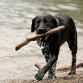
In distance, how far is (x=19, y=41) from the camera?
13312mm

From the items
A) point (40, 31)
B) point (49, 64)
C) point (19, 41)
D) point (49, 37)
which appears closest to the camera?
point (40, 31)

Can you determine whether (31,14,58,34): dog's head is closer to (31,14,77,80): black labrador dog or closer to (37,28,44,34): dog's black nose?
(31,14,77,80): black labrador dog

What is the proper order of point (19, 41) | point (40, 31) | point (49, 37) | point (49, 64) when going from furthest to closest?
point (19, 41) → point (49, 37) → point (49, 64) → point (40, 31)

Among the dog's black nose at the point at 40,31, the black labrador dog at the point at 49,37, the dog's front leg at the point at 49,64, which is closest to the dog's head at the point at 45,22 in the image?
the black labrador dog at the point at 49,37

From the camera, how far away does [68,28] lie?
7953mm

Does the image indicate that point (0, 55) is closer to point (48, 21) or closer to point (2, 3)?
point (48, 21)

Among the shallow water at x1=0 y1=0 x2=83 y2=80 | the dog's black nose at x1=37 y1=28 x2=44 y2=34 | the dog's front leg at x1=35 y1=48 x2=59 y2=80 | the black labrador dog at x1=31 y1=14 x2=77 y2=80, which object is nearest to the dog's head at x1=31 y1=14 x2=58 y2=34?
the black labrador dog at x1=31 y1=14 x2=77 y2=80

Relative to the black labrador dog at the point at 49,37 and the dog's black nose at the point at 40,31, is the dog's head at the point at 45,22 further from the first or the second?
the dog's black nose at the point at 40,31

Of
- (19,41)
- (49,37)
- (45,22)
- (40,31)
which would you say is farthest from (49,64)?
Result: (19,41)

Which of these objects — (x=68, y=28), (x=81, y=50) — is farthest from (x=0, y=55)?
(x=68, y=28)

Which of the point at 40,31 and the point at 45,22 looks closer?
the point at 40,31

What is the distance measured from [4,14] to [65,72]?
34.2ft

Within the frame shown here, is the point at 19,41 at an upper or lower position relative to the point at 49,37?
lower

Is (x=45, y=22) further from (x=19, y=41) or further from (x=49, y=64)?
(x=19, y=41)
